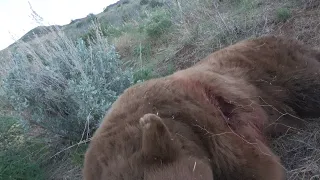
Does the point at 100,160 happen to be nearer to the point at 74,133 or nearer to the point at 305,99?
the point at 305,99

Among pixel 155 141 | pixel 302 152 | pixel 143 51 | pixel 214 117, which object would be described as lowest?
pixel 302 152

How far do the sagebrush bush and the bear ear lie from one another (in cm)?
301

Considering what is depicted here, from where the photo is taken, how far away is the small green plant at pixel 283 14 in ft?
20.0

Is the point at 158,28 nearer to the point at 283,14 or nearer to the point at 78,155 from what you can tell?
the point at 283,14

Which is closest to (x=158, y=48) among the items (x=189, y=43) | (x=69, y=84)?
(x=189, y=43)

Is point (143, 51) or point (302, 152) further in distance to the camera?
point (143, 51)

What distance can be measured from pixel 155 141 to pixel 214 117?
94cm

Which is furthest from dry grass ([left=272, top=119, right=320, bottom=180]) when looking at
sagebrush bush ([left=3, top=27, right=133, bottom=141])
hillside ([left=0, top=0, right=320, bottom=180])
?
sagebrush bush ([left=3, top=27, right=133, bottom=141])

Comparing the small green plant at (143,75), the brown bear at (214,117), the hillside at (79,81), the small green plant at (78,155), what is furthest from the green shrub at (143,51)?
the brown bear at (214,117)

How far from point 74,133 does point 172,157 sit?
3.56 m

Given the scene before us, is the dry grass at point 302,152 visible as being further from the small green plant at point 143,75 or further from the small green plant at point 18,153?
the small green plant at point 143,75

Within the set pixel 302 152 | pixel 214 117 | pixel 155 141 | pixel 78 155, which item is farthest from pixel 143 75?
pixel 155 141

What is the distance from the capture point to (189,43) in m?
7.43

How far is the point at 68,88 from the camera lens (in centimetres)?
528
